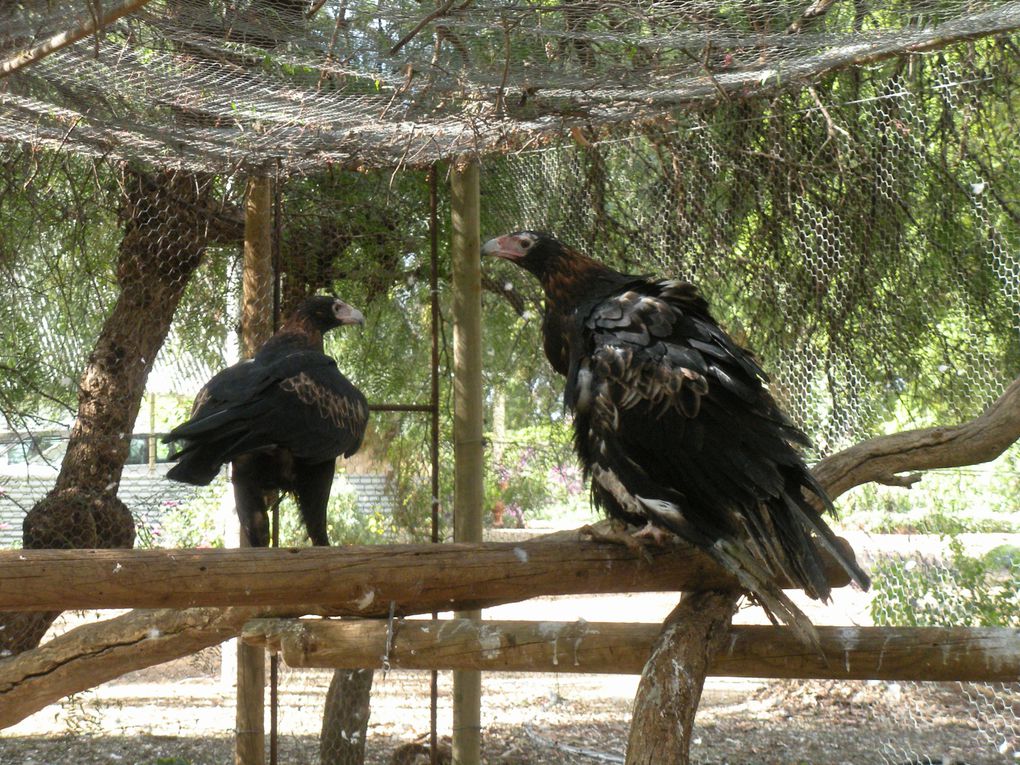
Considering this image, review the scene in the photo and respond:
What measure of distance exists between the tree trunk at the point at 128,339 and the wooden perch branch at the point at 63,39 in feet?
6.30

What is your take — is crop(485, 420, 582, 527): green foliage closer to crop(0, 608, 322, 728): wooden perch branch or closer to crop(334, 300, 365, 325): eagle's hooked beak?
crop(334, 300, 365, 325): eagle's hooked beak

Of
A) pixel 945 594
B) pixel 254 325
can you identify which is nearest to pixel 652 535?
pixel 945 594

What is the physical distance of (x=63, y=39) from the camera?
2047 mm

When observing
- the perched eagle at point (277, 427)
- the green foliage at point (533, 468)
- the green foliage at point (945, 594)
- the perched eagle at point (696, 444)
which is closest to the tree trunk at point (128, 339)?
the perched eagle at point (277, 427)

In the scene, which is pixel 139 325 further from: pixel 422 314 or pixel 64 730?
pixel 64 730

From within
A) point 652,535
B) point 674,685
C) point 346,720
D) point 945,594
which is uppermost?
point 652,535

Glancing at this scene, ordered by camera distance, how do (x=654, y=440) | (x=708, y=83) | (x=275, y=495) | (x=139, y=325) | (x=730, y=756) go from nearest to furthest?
(x=654, y=440) → (x=708, y=83) → (x=275, y=495) → (x=139, y=325) → (x=730, y=756)

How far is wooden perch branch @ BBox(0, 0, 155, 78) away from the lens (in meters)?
1.89

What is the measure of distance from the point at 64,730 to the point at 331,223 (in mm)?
2673

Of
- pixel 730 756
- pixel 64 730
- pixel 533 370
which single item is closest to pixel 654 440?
pixel 533 370

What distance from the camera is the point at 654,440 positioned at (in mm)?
2535

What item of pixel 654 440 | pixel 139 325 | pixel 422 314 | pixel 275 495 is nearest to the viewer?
pixel 654 440

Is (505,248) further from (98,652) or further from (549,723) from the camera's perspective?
(549,723)

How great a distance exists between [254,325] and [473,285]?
83 centimetres
